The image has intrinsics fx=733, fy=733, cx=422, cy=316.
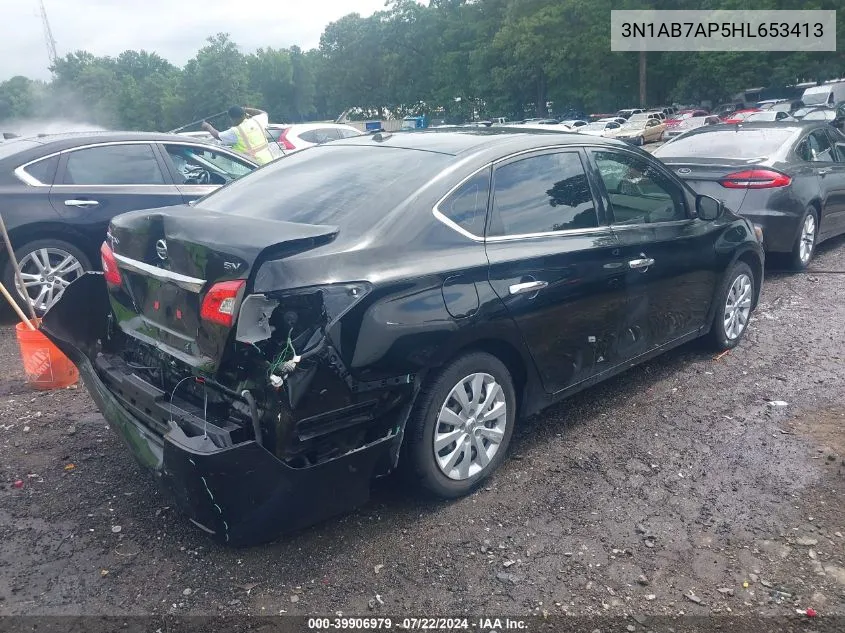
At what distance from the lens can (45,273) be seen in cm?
619

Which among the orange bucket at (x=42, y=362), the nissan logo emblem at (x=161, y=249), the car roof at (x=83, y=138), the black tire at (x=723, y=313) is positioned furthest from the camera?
the car roof at (x=83, y=138)

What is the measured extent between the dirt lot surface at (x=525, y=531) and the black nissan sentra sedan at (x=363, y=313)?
25 centimetres

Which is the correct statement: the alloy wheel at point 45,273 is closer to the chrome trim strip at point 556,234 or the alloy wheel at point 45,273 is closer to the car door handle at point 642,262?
the chrome trim strip at point 556,234

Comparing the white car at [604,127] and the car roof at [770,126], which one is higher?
the car roof at [770,126]

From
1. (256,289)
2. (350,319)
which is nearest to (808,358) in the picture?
(350,319)

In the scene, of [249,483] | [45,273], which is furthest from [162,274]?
[45,273]

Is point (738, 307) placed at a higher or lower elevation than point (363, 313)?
lower

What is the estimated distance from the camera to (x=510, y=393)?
144 inches

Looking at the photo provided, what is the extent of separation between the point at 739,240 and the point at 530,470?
2.63 meters

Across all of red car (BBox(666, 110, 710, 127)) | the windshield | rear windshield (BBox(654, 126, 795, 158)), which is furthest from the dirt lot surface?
the windshield

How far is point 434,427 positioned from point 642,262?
1781 millimetres

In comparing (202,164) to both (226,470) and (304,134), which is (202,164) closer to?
(226,470)

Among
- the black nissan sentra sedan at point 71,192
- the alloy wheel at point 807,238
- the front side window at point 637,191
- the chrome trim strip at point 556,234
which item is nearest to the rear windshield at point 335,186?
the chrome trim strip at point 556,234

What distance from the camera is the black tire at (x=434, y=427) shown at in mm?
3238
